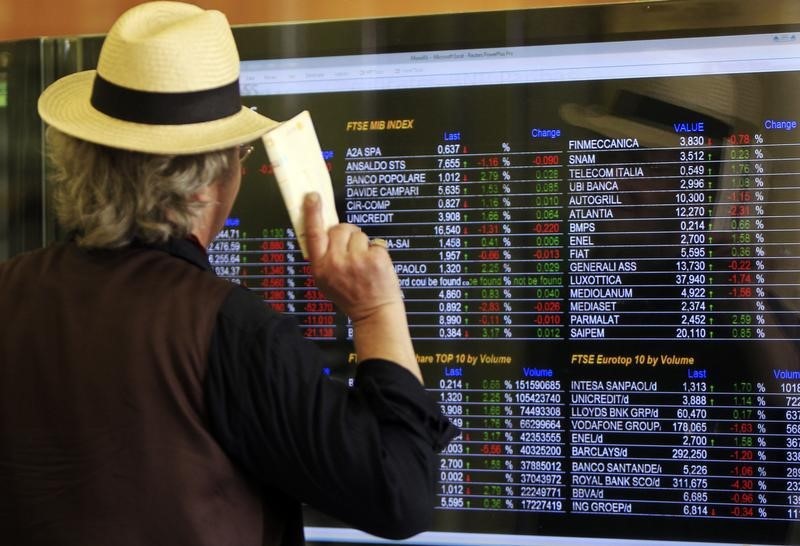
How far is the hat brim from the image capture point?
3.69ft

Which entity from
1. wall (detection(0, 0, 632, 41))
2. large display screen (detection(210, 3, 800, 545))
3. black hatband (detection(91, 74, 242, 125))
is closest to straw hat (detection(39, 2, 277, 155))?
black hatband (detection(91, 74, 242, 125))

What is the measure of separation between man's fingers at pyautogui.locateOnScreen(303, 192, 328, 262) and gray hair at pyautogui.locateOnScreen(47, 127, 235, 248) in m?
0.13

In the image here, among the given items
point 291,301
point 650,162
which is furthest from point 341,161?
point 650,162

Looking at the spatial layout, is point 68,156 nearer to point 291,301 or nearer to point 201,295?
point 201,295

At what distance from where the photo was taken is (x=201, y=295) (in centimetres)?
110

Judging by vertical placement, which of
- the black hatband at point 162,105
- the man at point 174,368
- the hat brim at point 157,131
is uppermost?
the black hatband at point 162,105

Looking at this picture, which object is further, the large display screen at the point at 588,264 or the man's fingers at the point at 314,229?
the large display screen at the point at 588,264

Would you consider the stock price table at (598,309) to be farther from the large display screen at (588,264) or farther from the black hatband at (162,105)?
the black hatband at (162,105)

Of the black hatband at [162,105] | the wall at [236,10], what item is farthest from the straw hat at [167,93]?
the wall at [236,10]

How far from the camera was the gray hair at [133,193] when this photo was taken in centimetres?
115

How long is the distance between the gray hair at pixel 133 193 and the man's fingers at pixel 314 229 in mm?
126

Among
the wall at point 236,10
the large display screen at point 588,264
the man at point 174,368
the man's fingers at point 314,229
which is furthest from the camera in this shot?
the wall at point 236,10

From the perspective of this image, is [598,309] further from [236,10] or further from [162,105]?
[236,10]

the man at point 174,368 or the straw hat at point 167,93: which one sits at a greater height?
the straw hat at point 167,93
